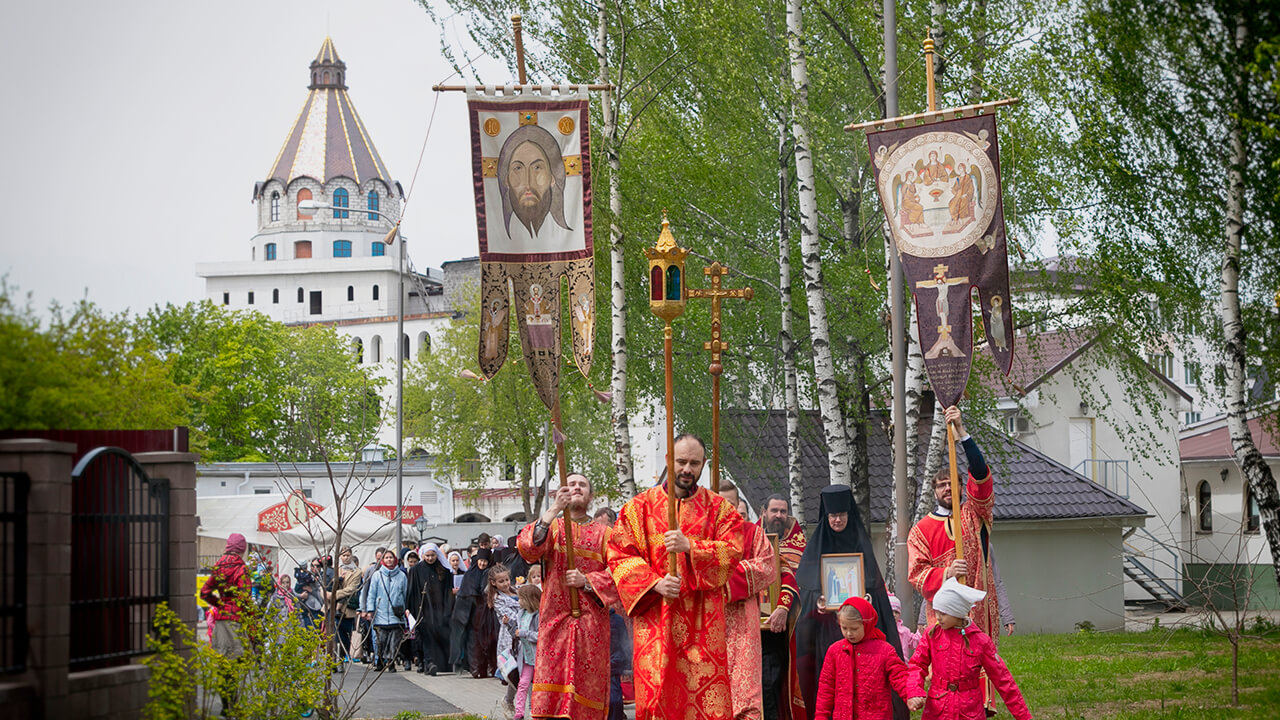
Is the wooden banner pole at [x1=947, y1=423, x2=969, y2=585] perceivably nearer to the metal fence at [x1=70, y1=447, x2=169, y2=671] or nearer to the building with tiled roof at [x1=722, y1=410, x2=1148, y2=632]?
the metal fence at [x1=70, y1=447, x2=169, y2=671]

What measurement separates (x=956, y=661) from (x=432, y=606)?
1222cm

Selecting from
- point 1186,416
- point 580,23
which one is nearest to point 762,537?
point 580,23

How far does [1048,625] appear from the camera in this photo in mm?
28438

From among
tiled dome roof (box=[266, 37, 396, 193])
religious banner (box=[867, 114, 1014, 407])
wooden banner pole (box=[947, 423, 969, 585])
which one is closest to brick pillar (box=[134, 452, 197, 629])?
wooden banner pole (box=[947, 423, 969, 585])

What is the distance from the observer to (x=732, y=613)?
9.02 meters

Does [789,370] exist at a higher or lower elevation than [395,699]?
higher

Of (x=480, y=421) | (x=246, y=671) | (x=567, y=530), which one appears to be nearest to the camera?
(x=246, y=671)

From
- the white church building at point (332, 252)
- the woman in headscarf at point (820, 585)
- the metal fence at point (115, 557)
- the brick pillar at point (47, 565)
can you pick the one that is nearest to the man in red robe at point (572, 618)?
the woman in headscarf at point (820, 585)

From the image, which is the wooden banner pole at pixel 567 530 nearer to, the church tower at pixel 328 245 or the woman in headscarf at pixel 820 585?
the woman in headscarf at pixel 820 585

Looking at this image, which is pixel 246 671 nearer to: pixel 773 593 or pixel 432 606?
pixel 773 593

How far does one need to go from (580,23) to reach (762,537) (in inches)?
481

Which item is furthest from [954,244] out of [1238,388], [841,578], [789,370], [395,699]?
[789,370]

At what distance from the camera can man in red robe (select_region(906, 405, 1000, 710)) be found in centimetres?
1071

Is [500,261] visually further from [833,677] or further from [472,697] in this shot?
[472,697]
